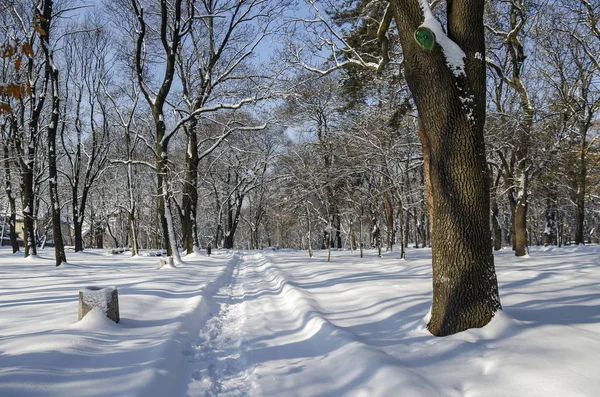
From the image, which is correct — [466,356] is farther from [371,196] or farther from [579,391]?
[371,196]

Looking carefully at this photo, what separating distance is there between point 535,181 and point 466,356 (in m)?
18.4

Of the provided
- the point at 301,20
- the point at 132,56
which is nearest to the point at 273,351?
the point at 301,20

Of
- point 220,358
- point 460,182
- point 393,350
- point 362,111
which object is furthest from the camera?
point 362,111

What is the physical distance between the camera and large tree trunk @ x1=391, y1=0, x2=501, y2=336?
475 centimetres

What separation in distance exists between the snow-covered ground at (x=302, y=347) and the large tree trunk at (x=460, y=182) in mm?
374

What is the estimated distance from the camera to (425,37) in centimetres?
470

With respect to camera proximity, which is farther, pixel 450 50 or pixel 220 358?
pixel 220 358

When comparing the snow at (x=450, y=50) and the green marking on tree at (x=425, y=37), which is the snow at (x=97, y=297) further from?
the snow at (x=450, y=50)

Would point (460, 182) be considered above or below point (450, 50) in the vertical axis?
below

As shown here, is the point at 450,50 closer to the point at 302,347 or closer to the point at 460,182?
the point at 460,182

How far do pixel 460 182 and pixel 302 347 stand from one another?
298 centimetres

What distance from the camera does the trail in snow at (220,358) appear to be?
4016 mm

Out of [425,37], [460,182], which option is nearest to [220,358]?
[460,182]

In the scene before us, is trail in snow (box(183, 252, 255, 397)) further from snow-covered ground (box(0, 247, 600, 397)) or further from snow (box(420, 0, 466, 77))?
snow (box(420, 0, 466, 77))
